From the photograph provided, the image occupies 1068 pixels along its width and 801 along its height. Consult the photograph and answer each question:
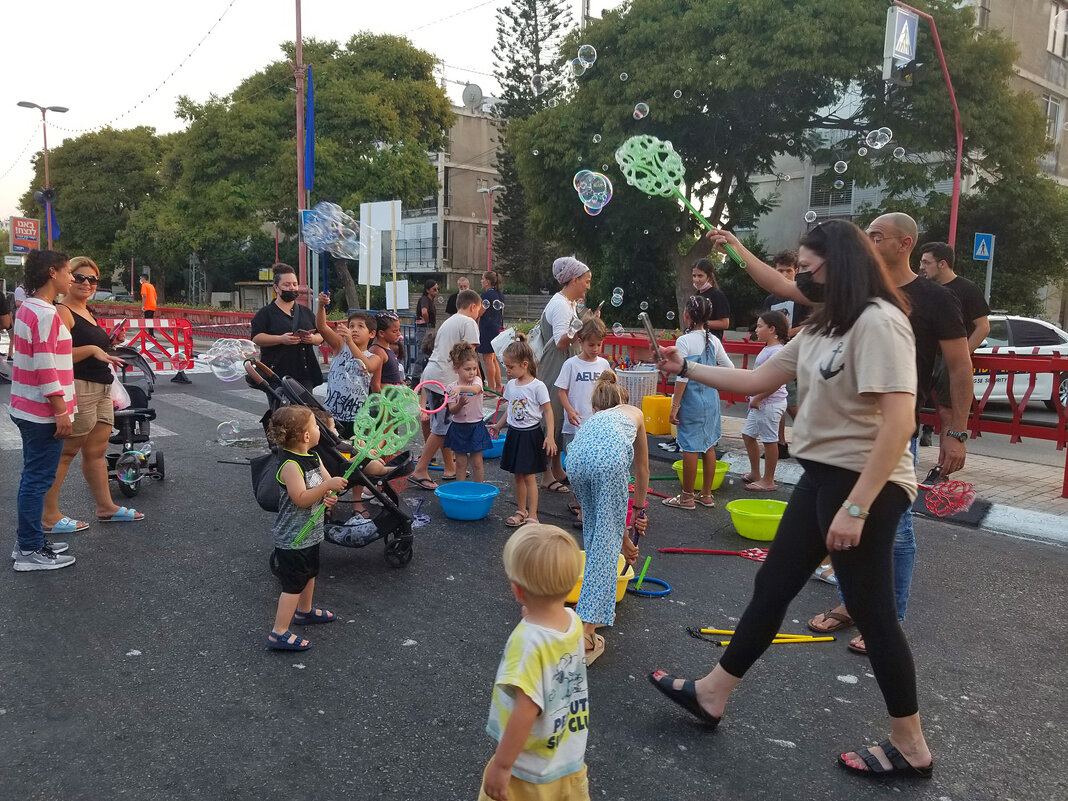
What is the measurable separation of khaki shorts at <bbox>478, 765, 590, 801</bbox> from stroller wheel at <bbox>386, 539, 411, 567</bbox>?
2.91 m

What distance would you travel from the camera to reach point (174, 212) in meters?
37.7

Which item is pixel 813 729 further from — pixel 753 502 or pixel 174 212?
pixel 174 212

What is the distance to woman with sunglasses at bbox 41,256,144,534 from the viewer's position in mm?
5312

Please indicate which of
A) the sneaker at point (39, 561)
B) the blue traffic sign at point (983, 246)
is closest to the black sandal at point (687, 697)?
the sneaker at point (39, 561)

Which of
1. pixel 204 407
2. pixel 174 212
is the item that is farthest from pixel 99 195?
pixel 204 407

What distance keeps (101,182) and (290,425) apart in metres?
58.0

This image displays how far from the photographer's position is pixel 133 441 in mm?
6805

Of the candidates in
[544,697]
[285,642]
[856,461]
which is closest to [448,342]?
[285,642]

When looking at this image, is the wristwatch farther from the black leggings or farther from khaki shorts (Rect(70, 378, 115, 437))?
khaki shorts (Rect(70, 378, 115, 437))

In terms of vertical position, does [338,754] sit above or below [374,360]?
below

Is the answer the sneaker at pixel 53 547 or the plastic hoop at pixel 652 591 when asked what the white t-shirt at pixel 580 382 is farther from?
the sneaker at pixel 53 547

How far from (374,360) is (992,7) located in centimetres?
3143

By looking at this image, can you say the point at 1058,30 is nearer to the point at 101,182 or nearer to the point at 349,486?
the point at 349,486

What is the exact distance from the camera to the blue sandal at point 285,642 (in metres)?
3.75
